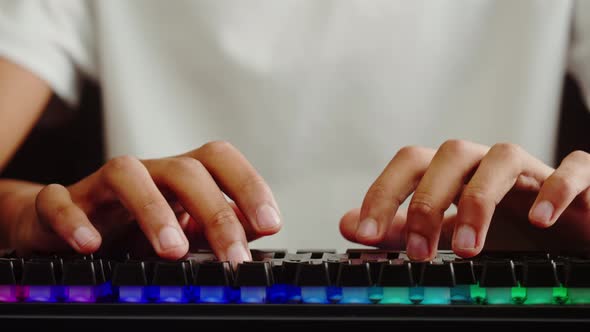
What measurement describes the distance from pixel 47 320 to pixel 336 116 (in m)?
0.78

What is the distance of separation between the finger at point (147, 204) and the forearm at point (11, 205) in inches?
8.3

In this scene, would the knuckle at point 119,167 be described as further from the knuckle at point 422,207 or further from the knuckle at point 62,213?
the knuckle at point 422,207

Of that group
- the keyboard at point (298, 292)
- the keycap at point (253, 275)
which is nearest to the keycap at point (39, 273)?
the keyboard at point (298, 292)

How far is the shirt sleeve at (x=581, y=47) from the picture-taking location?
1.09 m

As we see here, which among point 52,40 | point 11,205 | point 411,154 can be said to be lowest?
point 11,205

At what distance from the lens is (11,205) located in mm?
881

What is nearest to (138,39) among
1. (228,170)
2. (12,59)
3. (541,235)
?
(12,59)

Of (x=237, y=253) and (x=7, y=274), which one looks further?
(x=237, y=253)

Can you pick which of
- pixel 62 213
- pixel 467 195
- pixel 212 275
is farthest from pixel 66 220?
pixel 467 195

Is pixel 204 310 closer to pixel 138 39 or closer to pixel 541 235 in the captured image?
pixel 541 235

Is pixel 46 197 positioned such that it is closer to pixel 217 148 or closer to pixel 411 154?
pixel 217 148

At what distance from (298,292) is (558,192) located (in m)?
0.27

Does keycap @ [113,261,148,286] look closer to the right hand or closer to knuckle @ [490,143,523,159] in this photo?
the right hand

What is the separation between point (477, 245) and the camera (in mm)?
522
